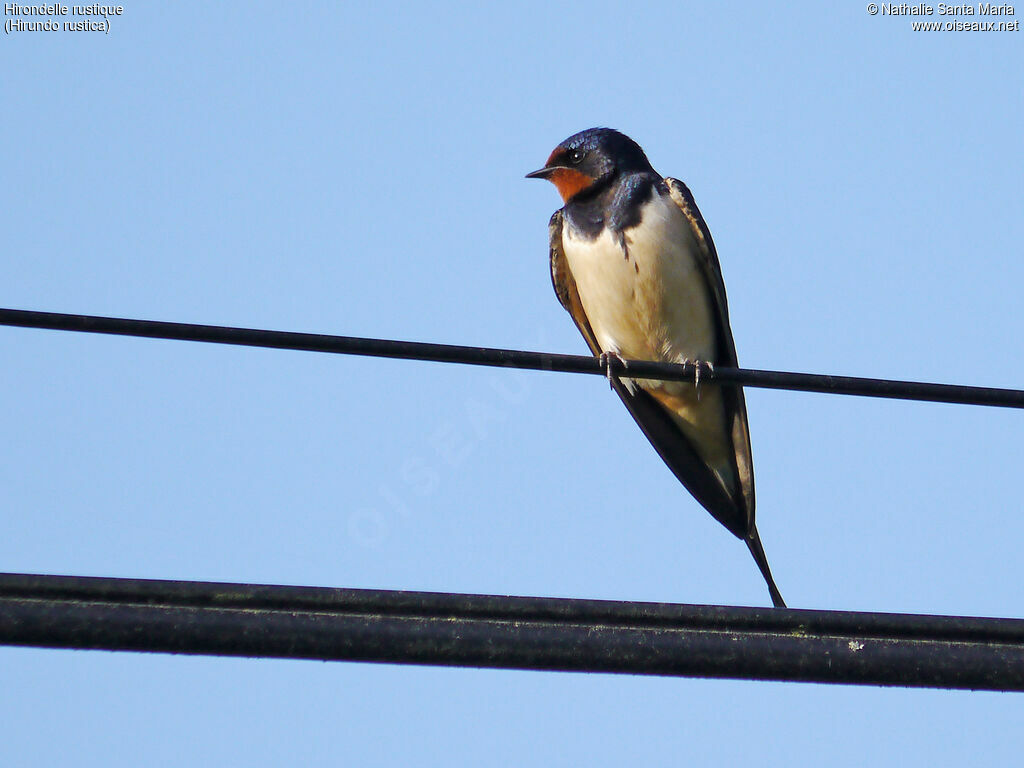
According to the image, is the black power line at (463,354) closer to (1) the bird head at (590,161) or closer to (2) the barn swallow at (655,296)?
(2) the barn swallow at (655,296)

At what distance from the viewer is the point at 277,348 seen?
114 inches

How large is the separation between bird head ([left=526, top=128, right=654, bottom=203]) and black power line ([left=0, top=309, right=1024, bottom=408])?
8.66 feet

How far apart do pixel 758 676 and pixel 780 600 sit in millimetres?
2070

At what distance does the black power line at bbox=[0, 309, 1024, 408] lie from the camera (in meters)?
2.82

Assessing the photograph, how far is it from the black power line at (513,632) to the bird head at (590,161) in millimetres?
3745

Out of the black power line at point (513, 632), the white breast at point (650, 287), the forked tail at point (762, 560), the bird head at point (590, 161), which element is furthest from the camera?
the bird head at point (590, 161)

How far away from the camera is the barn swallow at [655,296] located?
5.37 metres

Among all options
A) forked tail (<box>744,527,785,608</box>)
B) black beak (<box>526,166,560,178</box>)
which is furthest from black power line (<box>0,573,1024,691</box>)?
black beak (<box>526,166,560,178</box>)

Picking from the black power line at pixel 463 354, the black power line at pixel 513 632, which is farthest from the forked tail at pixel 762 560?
the black power line at pixel 513 632

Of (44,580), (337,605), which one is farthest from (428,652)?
(44,580)

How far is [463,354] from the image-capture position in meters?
2.99

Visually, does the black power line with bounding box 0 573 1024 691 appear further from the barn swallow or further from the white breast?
the white breast

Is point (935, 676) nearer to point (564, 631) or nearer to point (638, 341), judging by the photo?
point (564, 631)

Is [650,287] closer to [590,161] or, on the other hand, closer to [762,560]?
[590,161]
